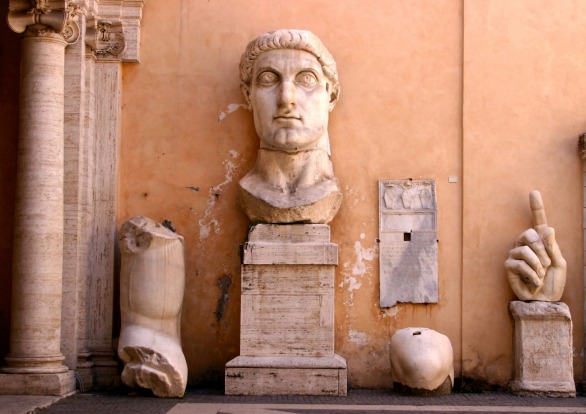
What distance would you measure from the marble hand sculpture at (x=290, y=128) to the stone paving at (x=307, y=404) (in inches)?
65.7

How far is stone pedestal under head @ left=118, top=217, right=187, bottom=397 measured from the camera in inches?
348

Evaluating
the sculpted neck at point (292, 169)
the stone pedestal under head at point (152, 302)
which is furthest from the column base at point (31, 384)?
the sculpted neck at point (292, 169)

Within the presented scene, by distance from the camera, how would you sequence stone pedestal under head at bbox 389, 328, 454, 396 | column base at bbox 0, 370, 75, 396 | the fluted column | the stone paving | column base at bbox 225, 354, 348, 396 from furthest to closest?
column base at bbox 225, 354, 348, 396
stone pedestal under head at bbox 389, 328, 454, 396
the fluted column
column base at bbox 0, 370, 75, 396
the stone paving

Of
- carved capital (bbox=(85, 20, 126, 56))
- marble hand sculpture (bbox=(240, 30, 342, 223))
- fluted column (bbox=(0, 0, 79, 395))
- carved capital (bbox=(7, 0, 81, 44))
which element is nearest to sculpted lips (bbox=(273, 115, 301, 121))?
marble hand sculpture (bbox=(240, 30, 342, 223))

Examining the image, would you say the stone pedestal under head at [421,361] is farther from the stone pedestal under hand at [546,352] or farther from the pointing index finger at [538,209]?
the pointing index finger at [538,209]

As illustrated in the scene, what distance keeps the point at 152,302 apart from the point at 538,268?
137 inches

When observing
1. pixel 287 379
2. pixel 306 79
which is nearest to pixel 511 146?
pixel 306 79

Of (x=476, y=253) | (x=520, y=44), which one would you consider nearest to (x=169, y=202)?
(x=476, y=253)

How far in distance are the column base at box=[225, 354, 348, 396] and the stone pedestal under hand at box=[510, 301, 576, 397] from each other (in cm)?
165

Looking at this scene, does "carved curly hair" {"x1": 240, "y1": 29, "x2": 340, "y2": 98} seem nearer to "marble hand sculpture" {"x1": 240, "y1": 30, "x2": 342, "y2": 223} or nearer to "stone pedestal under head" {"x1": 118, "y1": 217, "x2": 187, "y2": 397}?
"marble hand sculpture" {"x1": 240, "y1": 30, "x2": 342, "y2": 223}

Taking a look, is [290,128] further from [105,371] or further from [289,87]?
[105,371]

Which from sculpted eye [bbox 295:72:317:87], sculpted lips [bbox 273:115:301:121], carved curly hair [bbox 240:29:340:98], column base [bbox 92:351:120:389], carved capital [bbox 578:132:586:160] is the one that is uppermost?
carved curly hair [bbox 240:29:340:98]

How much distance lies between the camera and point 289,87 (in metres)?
9.41

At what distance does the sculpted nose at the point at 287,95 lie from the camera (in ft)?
30.7
